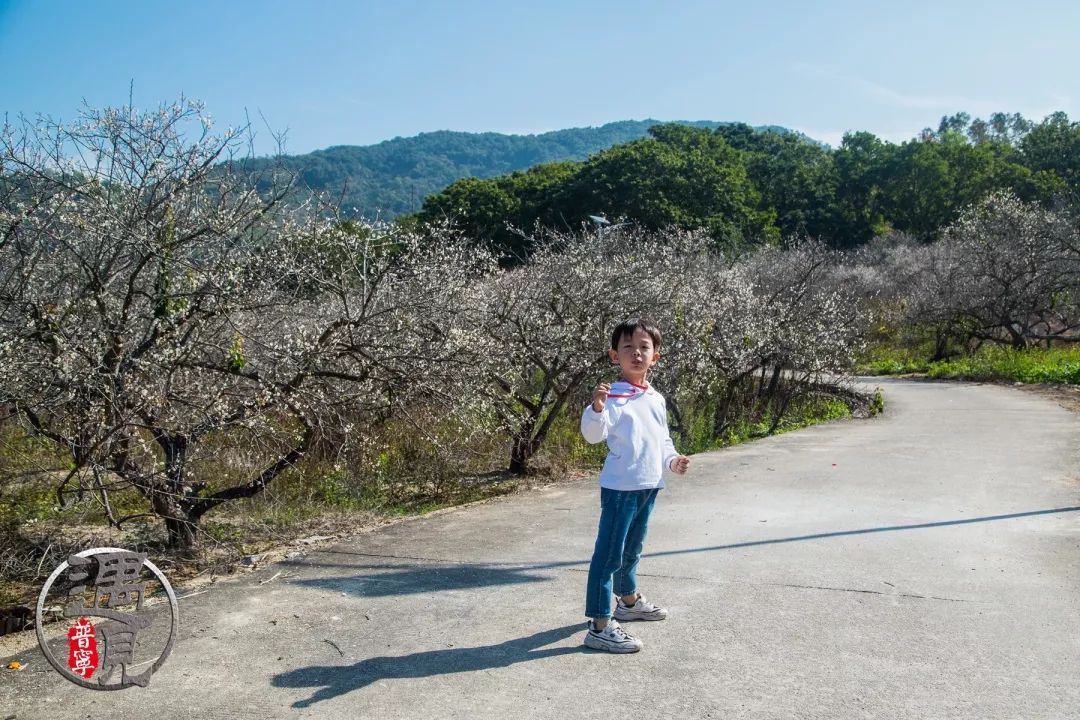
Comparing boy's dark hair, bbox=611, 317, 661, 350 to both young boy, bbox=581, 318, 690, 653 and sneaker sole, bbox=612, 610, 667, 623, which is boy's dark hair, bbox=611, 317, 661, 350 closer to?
young boy, bbox=581, 318, 690, 653

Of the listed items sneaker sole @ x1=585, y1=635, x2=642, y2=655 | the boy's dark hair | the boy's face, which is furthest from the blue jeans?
the boy's dark hair

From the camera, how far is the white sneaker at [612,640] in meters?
3.98

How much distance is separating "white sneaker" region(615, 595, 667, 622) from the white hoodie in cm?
62

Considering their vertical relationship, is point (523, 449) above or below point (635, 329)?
below

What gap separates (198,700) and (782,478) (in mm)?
6065

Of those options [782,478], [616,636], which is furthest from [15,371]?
[782,478]

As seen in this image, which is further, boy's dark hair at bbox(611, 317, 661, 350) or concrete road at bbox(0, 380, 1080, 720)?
boy's dark hair at bbox(611, 317, 661, 350)

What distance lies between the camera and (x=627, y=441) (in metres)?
4.14

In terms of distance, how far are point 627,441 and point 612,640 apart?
0.86 m

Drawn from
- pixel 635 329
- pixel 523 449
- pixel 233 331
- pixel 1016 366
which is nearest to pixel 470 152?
pixel 1016 366

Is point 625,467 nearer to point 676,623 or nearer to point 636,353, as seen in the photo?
point 636,353

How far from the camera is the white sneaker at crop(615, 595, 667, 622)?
439 centimetres

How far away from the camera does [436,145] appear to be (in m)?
129

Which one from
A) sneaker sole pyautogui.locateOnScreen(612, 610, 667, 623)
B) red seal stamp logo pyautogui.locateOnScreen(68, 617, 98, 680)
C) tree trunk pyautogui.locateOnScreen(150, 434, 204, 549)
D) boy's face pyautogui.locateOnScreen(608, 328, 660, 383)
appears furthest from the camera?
tree trunk pyautogui.locateOnScreen(150, 434, 204, 549)
